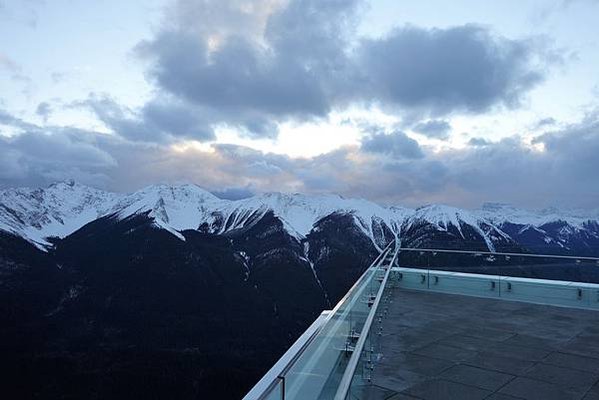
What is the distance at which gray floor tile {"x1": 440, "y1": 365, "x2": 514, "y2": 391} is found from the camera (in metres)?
4.47

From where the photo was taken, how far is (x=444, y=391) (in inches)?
169

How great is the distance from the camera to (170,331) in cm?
12925

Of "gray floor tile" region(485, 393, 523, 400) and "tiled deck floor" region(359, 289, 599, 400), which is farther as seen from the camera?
"tiled deck floor" region(359, 289, 599, 400)

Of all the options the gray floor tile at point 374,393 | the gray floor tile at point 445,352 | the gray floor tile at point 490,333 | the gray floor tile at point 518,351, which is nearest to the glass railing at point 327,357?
the gray floor tile at point 374,393

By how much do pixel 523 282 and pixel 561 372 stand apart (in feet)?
15.5

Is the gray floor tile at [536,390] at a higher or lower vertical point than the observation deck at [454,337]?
lower

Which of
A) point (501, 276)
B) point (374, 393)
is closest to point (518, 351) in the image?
point (374, 393)

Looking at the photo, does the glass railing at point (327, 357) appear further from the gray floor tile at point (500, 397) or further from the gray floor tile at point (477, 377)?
the gray floor tile at point (500, 397)

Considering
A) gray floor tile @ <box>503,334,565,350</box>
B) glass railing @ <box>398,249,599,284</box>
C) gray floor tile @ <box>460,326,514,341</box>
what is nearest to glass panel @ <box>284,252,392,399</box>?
gray floor tile @ <box>460,326,514,341</box>

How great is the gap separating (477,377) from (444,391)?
0.57m

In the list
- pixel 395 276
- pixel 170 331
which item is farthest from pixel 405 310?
pixel 170 331

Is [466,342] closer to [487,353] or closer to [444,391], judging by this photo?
[487,353]

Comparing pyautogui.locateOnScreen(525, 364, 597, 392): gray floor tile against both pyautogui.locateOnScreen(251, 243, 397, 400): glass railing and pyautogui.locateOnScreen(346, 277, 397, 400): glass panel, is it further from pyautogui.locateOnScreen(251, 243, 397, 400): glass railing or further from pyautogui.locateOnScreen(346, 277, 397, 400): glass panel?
pyautogui.locateOnScreen(251, 243, 397, 400): glass railing

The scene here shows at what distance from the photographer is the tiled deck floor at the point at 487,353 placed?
14.3 ft
